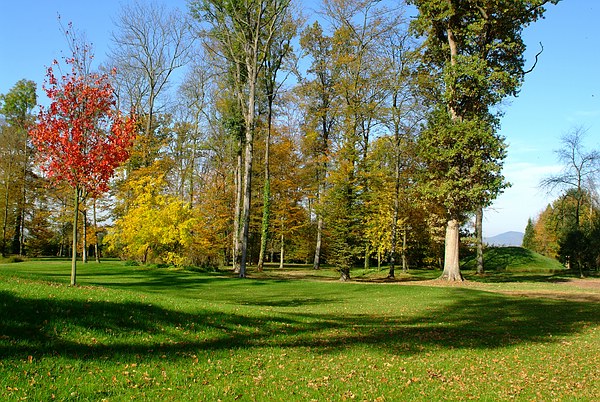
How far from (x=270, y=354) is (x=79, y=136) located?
922 centimetres

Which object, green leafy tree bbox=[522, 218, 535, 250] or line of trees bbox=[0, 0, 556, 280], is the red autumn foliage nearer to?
line of trees bbox=[0, 0, 556, 280]

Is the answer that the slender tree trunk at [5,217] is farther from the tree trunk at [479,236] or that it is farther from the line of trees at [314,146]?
the tree trunk at [479,236]

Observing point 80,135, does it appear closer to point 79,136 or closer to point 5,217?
point 79,136

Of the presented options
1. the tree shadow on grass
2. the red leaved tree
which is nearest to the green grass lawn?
the tree shadow on grass

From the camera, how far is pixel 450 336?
10719 mm

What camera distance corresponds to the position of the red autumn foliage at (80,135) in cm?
1288

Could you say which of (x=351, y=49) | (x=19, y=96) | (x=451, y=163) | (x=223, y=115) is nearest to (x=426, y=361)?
(x=451, y=163)

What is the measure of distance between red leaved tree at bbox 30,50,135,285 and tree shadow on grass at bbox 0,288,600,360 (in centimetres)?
600

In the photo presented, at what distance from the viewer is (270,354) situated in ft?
25.3

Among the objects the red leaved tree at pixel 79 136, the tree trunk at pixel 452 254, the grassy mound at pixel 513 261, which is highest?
the red leaved tree at pixel 79 136

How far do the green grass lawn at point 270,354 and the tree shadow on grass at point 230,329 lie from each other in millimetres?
28

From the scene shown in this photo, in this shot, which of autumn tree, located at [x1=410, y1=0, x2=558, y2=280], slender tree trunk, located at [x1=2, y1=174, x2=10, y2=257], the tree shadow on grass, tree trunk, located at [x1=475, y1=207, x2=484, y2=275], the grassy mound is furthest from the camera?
the grassy mound

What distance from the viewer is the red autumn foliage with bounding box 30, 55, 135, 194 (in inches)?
507

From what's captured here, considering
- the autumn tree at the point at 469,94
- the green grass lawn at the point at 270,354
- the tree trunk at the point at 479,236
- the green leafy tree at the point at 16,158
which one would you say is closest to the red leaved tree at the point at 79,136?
the green grass lawn at the point at 270,354
